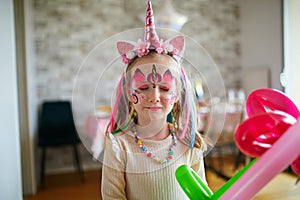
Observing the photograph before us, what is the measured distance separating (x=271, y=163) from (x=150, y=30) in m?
0.22

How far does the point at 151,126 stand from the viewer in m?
0.38

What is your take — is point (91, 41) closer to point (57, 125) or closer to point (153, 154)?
point (57, 125)

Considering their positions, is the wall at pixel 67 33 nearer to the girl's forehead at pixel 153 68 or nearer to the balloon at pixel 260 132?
the girl's forehead at pixel 153 68

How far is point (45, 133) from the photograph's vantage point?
6.45ft

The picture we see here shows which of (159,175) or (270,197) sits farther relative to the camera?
(270,197)

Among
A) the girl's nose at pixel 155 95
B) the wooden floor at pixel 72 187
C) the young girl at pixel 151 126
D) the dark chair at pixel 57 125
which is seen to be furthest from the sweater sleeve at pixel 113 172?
the dark chair at pixel 57 125

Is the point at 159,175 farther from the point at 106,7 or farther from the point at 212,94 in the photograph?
the point at 106,7

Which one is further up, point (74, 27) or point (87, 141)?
point (74, 27)

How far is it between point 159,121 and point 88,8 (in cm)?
210

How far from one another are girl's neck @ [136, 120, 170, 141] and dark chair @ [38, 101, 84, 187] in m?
1.65

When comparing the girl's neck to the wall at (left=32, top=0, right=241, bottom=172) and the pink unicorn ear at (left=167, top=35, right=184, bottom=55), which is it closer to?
the pink unicorn ear at (left=167, top=35, right=184, bottom=55)

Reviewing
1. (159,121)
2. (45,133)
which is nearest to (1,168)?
(159,121)

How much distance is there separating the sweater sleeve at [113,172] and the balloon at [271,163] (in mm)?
186

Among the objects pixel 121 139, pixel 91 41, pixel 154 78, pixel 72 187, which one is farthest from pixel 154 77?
pixel 91 41
